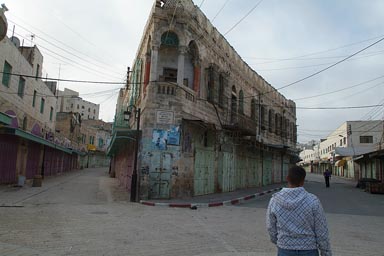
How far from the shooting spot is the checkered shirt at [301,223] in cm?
276

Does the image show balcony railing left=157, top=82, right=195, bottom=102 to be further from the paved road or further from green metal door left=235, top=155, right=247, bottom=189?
green metal door left=235, top=155, right=247, bottom=189

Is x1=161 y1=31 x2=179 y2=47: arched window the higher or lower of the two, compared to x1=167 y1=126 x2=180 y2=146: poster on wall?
higher

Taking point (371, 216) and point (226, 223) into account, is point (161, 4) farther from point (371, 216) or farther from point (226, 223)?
point (371, 216)

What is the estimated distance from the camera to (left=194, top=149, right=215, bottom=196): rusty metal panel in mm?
16609

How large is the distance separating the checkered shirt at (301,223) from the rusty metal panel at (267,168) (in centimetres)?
2576

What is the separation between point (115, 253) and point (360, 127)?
180ft

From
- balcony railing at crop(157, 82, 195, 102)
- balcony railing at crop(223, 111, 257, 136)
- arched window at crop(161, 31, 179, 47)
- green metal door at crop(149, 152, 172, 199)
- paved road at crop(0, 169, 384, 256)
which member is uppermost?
arched window at crop(161, 31, 179, 47)

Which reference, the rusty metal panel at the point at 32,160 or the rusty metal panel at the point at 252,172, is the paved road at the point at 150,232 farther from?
the rusty metal panel at the point at 32,160

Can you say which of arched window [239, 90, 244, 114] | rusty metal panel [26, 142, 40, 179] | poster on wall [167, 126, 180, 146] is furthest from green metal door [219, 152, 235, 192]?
rusty metal panel [26, 142, 40, 179]

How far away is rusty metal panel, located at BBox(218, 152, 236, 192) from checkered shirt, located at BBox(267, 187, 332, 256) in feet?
53.3

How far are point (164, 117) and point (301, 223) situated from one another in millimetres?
12653

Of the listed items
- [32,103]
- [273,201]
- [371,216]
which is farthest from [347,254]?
[32,103]

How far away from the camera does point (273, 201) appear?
3047 mm

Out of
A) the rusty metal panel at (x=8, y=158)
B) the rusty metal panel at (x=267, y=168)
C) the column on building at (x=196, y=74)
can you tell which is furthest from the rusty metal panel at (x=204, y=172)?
the rusty metal panel at (x=8, y=158)
